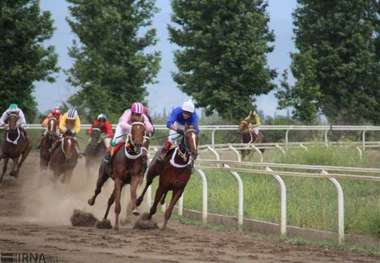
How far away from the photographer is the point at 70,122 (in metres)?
22.3

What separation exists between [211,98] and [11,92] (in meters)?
7.93

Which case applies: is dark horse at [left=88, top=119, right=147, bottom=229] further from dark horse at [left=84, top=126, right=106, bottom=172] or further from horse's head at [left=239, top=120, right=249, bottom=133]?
horse's head at [left=239, top=120, right=249, bottom=133]

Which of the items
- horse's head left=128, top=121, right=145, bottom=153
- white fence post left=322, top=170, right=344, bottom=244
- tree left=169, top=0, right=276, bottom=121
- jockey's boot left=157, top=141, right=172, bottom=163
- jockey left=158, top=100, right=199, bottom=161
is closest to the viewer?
white fence post left=322, top=170, right=344, bottom=244

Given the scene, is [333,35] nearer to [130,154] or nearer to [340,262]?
[130,154]

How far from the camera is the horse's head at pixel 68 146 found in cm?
2258

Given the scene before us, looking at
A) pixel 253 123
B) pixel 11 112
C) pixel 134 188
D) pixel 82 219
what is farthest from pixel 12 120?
pixel 134 188

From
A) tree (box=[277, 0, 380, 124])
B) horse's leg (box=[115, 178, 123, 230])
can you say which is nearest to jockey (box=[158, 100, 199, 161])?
horse's leg (box=[115, 178, 123, 230])

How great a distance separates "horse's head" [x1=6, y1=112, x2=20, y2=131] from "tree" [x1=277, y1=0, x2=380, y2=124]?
60.9 feet

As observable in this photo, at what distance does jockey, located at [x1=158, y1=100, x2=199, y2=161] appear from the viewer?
1536 cm

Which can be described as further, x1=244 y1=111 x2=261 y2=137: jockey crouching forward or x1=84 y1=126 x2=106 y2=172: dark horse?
x1=244 y1=111 x2=261 y2=137: jockey crouching forward

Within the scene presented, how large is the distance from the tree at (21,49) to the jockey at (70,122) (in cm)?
1298

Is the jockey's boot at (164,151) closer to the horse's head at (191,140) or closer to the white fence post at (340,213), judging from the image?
the horse's head at (191,140)

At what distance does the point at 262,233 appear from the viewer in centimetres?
1538

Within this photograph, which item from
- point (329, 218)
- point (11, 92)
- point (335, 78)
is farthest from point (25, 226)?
point (335, 78)
